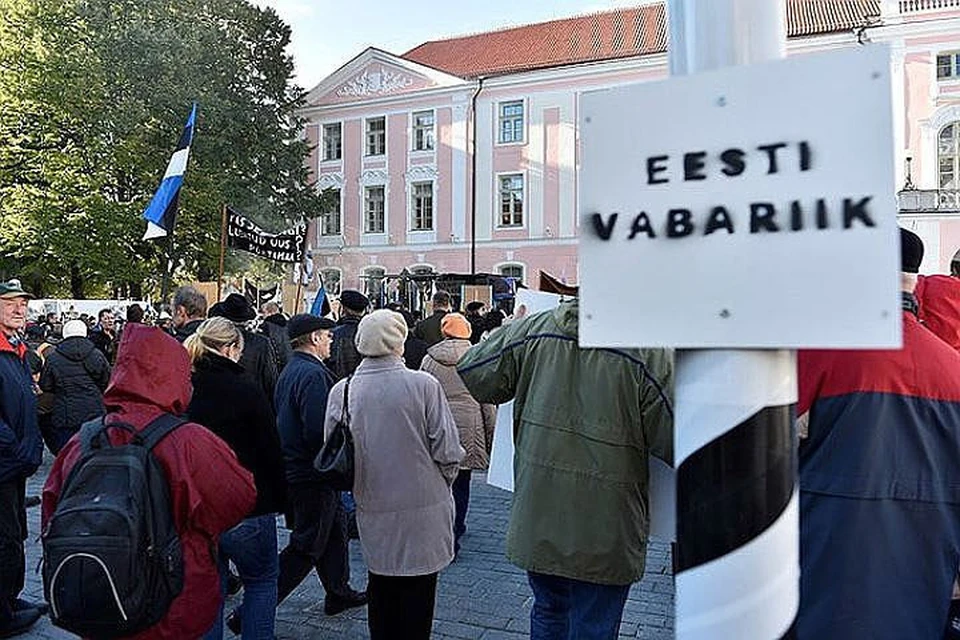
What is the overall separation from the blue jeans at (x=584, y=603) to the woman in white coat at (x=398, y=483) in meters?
0.74

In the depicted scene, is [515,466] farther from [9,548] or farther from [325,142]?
[325,142]

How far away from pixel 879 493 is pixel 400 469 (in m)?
2.17

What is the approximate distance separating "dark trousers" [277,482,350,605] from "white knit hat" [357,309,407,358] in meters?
1.09

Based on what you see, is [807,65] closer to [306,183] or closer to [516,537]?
[516,537]

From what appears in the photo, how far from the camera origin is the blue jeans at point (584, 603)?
2.98 meters

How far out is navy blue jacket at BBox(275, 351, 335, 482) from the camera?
4477mm

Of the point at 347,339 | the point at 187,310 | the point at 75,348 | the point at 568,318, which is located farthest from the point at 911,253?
the point at 75,348

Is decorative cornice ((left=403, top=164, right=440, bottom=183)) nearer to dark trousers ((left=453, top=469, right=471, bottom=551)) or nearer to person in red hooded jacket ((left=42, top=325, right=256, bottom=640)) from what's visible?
dark trousers ((left=453, top=469, right=471, bottom=551))

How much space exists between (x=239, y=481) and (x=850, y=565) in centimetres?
204

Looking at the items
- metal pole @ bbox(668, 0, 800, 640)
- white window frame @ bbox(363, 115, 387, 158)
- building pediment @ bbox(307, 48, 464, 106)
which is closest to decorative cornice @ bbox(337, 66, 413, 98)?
building pediment @ bbox(307, 48, 464, 106)

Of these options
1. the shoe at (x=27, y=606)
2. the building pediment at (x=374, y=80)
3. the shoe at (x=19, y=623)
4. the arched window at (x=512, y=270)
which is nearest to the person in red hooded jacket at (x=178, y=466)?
the shoe at (x=19, y=623)

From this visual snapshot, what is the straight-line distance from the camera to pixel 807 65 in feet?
3.97

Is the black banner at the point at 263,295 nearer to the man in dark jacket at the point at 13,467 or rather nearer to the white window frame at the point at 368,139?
the man in dark jacket at the point at 13,467

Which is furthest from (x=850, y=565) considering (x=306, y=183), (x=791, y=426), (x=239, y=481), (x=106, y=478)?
(x=306, y=183)
